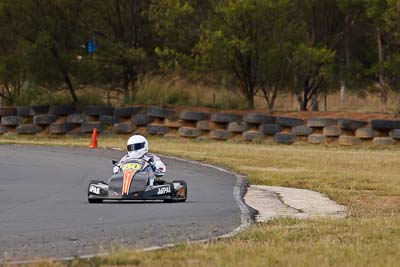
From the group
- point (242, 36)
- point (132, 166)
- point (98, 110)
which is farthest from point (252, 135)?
point (132, 166)

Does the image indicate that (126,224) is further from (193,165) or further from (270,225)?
(193,165)

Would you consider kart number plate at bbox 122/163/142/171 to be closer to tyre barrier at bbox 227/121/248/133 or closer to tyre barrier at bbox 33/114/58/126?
tyre barrier at bbox 227/121/248/133

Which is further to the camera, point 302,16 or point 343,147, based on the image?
point 302,16

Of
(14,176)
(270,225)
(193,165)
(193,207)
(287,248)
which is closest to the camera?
(287,248)

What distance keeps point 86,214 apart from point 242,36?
23.3 meters

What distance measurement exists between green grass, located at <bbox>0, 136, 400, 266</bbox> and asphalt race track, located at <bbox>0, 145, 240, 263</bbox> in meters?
0.77

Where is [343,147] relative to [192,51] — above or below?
below

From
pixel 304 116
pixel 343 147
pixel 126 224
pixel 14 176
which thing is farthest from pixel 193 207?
pixel 304 116

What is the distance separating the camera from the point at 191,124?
35375mm

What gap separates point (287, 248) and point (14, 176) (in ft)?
40.7

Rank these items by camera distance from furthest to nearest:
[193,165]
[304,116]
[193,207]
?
[304,116] < [193,165] < [193,207]

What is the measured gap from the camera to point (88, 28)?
38.8 meters

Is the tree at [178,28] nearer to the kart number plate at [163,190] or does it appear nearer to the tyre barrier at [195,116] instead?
the tyre barrier at [195,116]

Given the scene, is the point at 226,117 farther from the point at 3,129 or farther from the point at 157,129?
the point at 3,129
